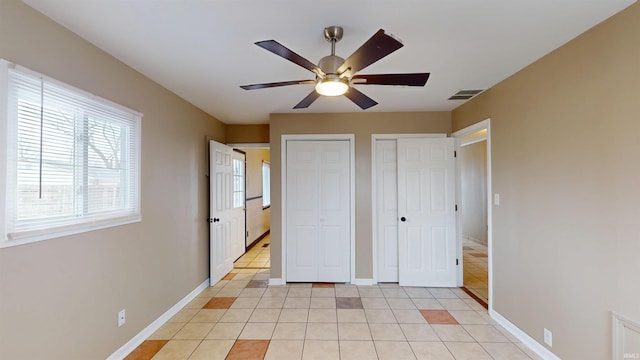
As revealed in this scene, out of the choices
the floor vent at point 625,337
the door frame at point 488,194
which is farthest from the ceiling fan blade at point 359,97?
the floor vent at point 625,337

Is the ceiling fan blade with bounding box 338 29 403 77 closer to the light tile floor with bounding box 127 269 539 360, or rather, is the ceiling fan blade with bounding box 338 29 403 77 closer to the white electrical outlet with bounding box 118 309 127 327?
the light tile floor with bounding box 127 269 539 360

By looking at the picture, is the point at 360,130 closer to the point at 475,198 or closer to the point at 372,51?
the point at 372,51

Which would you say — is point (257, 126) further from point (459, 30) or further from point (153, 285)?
point (459, 30)

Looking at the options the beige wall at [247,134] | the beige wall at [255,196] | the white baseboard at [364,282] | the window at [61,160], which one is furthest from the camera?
the beige wall at [255,196]

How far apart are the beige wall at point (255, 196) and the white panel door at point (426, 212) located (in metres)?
3.33

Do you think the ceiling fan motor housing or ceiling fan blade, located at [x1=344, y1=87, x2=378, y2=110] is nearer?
the ceiling fan motor housing

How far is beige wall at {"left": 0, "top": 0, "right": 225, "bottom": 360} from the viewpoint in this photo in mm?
1516

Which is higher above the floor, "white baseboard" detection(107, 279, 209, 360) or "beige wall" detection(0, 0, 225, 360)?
"beige wall" detection(0, 0, 225, 360)

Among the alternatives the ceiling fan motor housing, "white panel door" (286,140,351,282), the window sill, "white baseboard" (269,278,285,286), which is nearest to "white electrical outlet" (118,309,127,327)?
the window sill

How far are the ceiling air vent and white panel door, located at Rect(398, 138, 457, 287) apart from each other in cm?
65

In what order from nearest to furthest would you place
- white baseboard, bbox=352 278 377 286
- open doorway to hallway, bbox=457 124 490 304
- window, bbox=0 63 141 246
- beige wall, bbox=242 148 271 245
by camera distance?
1. window, bbox=0 63 141 246
2. white baseboard, bbox=352 278 377 286
3. open doorway to hallway, bbox=457 124 490 304
4. beige wall, bbox=242 148 271 245

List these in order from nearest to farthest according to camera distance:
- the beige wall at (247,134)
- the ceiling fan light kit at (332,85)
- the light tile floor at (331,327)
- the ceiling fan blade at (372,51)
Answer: the ceiling fan blade at (372,51) < the ceiling fan light kit at (332,85) < the light tile floor at (331,327) < the beige wall at (247,134)

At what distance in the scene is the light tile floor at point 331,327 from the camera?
2305 mm

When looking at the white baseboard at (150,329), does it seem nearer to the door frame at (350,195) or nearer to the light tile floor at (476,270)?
the door frame at (350,195)
